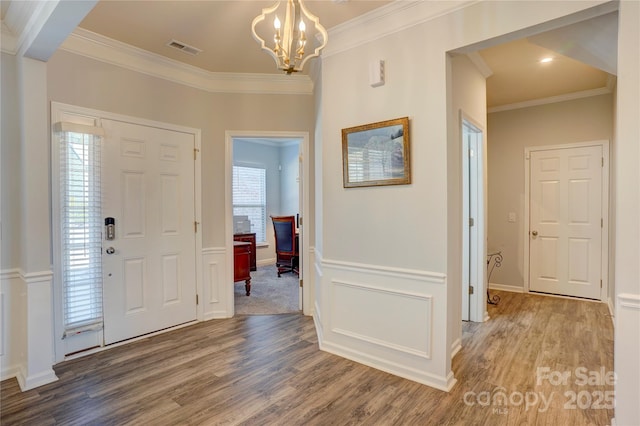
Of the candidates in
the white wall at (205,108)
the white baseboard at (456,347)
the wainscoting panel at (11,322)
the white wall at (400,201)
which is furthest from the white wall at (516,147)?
the wainscoting panel at (11,322)

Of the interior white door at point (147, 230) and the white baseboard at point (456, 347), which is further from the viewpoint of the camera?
Result: the interior white door at point (147, 230)

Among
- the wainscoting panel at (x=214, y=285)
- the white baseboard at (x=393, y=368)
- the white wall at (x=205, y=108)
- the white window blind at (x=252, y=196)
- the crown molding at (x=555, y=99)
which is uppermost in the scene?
the crown molding at (x=555, y=99)

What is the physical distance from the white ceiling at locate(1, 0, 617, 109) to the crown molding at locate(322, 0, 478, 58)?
6 cm

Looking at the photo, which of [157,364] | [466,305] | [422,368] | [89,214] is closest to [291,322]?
[157,364]

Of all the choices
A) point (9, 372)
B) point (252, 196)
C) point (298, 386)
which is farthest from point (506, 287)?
point (9, 372)

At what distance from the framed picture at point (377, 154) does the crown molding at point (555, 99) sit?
10.9ft

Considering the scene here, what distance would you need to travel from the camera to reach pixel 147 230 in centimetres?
326

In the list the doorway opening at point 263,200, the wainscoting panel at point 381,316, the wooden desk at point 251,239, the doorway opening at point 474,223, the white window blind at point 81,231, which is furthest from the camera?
the wooden desk at point 251,239

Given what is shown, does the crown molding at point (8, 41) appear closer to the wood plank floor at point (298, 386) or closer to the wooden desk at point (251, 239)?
the wood plank floor at point (298, 386)

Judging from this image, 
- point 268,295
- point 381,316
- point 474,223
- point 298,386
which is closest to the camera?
point 298,386

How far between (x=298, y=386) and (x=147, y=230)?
2.08 m

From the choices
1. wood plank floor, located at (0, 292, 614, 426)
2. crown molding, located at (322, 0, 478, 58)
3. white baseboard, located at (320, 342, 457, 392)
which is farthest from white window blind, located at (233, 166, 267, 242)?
white baseboard, located at (320, 342, 457, 392)

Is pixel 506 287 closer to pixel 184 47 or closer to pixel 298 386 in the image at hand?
pixel 298 386

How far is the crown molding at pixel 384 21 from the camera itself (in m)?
2.28
